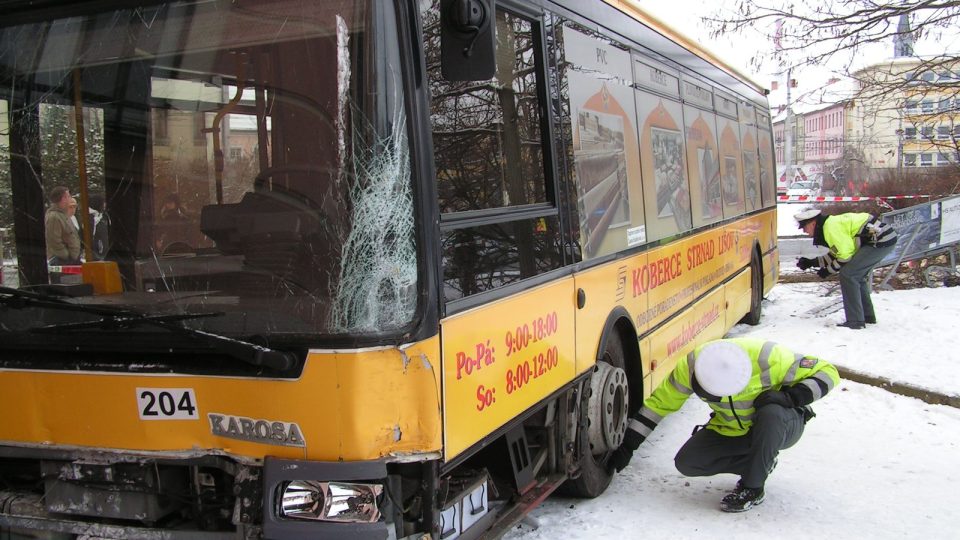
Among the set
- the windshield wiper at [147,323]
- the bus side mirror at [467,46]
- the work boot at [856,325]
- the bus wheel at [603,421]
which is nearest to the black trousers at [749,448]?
the bus wheel at [603,421]

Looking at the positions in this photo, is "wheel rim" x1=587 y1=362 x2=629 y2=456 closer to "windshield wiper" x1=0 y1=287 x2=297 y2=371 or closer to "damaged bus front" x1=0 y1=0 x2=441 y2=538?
"damaged bus front" x1=0 y1=0 x2=441 y2=538

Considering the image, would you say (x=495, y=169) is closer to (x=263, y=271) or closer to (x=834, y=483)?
(x=263, y=271)

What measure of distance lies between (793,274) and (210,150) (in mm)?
15027

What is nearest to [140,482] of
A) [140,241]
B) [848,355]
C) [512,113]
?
[140,241]

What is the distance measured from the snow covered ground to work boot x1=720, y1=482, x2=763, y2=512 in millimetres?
38

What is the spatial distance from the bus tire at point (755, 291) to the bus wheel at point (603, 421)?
583 cm

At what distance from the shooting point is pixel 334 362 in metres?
2.52

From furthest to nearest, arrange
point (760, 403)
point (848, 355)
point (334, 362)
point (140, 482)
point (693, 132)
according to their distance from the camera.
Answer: point (848, 355) → point (693, 132) → point (760, 403) → point (140, 482) → point (334, 362)

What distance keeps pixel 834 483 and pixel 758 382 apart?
3.05 ft

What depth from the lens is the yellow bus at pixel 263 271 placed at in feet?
8.43

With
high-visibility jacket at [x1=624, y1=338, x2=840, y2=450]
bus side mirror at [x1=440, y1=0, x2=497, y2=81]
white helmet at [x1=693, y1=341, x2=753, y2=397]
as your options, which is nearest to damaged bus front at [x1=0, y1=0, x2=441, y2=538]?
bus side mirror at [x1=440, y1=0, x2=497, y2=81]

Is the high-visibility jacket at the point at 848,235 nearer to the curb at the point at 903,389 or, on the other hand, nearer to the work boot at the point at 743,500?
the curb at the point at 903,389

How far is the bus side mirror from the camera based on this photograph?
2.67m

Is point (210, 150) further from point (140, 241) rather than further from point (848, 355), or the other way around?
point (848, 355)
